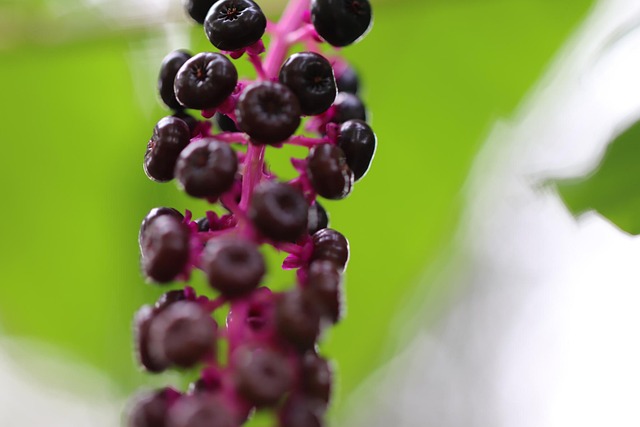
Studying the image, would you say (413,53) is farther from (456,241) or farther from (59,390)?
(59,390)

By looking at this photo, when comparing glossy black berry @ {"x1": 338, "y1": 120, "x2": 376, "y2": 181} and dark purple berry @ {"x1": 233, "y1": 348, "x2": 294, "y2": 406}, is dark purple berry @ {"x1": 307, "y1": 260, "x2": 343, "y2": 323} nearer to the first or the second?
dark purple berry @ {"x1": 233, "y1": 348, "x2": 294, "y2": 406}

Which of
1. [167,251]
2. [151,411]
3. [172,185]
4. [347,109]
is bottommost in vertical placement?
[172,185]

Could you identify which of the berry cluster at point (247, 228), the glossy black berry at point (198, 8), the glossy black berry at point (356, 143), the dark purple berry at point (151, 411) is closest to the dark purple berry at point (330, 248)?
the berry cluster at point (247, 228)

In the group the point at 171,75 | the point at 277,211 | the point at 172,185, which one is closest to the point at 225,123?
the point at 171,75

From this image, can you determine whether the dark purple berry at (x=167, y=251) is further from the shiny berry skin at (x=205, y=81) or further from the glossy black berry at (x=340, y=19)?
the glossy black berry at (x=340, y=19)

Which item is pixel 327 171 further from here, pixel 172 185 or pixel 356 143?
pixel 172 185

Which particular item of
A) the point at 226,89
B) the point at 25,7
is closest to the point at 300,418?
the point at 226,89

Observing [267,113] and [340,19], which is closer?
[267,113]

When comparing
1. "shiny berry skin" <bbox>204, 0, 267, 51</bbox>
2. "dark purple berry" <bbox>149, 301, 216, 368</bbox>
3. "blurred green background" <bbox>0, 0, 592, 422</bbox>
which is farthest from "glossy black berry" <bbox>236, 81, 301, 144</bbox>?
"blurred green background" <bbox>0, 0, 592, 422</bbox>
